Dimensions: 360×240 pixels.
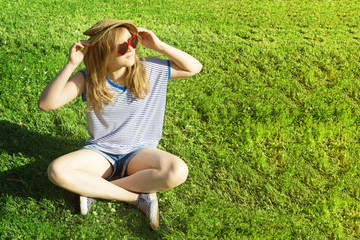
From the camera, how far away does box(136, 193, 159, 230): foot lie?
377cm

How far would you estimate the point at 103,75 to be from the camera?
3.69 metres

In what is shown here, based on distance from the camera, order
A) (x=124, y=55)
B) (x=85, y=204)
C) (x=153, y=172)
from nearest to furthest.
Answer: (x=124, y=55), (x=153, y=172), (x=85, y=204)

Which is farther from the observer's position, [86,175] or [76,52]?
[86,175]

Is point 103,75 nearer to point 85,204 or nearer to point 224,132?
point 85,204

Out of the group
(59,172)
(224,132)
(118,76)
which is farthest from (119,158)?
(224,132)

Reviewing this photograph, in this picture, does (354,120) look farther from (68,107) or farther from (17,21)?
(17,21)

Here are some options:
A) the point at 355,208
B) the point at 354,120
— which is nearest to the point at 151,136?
the point at 355,208

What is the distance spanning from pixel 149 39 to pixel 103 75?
503 millimetres

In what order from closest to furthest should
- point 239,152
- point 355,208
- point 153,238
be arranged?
point 153,238 → point 355,208 → point 239,152

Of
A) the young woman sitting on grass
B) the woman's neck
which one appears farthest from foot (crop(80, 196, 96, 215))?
the woman's neck

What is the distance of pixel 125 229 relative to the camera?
3760 mm

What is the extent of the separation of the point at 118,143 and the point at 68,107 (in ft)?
5.83

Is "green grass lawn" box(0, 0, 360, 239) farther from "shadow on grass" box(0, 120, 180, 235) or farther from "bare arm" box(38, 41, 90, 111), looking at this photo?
"bare arm" box(38, 41, 90, 111)

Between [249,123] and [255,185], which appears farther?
[249,123]
